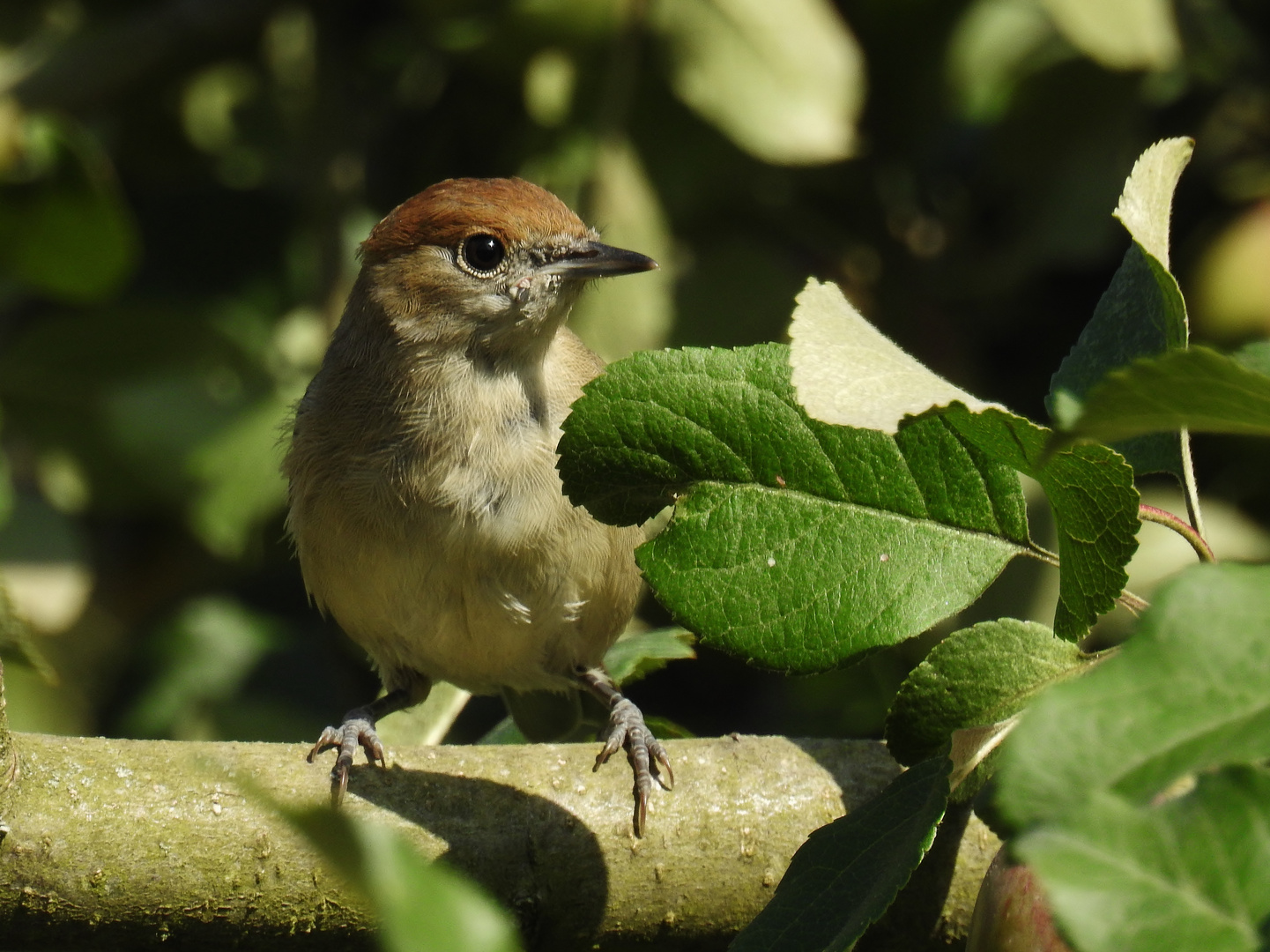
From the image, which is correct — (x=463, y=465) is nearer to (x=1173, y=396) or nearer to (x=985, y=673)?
(x=985, y=673)

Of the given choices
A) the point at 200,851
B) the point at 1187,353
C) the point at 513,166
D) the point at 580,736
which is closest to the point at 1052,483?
the point at 1187,353

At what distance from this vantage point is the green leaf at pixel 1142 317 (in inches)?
58.8

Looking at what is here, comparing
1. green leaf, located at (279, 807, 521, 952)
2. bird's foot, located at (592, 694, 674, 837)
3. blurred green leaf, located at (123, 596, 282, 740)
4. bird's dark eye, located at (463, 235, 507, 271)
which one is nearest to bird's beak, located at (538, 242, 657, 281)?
bird's dark eye, located at (463, 235, 507, 271)

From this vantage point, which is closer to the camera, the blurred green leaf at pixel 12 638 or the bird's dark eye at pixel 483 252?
the blurred green leaf at pixel 12 638

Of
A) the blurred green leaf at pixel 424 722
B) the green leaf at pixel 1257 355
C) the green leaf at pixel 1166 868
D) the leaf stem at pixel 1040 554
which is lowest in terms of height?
the blurred green leaf at pixel 424 722

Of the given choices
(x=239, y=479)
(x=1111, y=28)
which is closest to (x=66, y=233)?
(x=239, y=479)

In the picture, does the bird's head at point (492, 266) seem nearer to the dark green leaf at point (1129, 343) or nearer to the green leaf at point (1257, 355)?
the dark green leaf at point (1129, 343)

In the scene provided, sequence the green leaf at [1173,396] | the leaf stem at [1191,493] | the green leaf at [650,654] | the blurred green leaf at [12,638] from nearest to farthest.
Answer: the green leaf at [1173,396]
the leaf stem at [1191,493]
the blurred green leaf at [12,638]
the green leaf at [650,654]

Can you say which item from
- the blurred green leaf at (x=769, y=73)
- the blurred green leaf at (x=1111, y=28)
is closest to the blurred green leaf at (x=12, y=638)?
the blurred green leaf at (x=769, y=73)

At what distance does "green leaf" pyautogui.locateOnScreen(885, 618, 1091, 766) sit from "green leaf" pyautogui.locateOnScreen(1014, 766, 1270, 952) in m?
0.66

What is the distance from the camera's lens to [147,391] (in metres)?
4.83

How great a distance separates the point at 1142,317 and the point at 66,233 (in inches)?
129

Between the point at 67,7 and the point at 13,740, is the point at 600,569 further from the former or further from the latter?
the point at 67,7

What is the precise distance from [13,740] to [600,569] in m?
1.72
